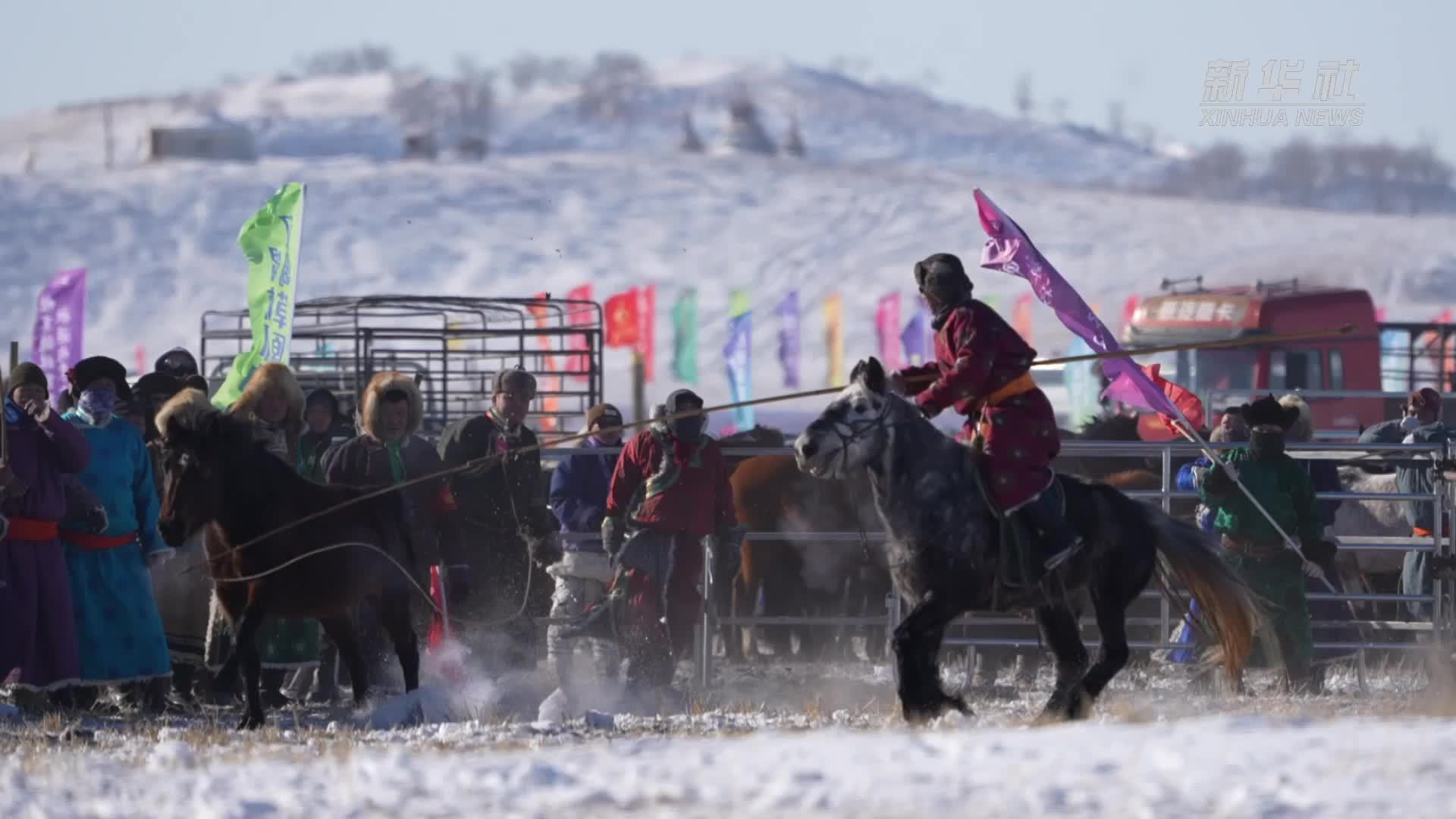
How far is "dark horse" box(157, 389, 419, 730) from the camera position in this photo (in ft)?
34.3

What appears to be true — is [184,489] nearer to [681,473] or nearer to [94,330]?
[681,473]

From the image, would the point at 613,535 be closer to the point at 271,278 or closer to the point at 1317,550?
the point at 1317,550

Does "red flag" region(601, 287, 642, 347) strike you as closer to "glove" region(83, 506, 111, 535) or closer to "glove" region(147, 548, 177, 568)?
"glove" region(147, 548, 177, 568)

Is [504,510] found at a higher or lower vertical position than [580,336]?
lower

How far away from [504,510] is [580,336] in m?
30.4

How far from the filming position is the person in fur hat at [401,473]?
39.0 ft

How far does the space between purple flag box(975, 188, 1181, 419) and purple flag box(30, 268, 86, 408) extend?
53.9ft

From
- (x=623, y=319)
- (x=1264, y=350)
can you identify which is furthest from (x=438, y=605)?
(x=623, y=319)

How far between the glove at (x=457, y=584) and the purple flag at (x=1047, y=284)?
3260 mm

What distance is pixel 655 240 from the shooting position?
302 feet

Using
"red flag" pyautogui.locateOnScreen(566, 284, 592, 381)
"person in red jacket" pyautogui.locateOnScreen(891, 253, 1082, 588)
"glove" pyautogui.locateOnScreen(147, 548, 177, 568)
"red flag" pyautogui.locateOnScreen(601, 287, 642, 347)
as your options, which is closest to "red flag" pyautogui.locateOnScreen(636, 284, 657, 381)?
"red flag" pyautogui.locateOnScreen(566, 284, 592, 381)

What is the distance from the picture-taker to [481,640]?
12469mm

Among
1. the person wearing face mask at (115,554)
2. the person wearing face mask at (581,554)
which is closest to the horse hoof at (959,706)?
the person wearing face mask at (581,554)

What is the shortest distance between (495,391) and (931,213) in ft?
274
